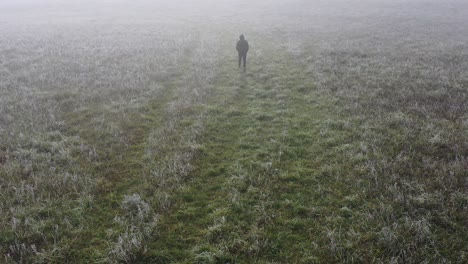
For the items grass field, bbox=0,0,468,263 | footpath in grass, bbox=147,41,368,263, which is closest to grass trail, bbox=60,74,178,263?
grass field, bbox=0,0,468,263

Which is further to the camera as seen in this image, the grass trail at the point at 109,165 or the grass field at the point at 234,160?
the grass trail at the point at 109,165

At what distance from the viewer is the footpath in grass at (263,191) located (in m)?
6.65

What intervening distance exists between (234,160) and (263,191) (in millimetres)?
1882

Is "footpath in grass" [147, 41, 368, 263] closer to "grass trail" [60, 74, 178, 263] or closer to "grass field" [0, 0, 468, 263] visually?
"grass field" [0, 0, 468, 263]

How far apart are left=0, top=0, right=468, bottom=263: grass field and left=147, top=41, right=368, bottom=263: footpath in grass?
1.5 inches

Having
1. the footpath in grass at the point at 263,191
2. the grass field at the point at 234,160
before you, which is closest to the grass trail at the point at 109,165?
the grass field at the point at 234,160

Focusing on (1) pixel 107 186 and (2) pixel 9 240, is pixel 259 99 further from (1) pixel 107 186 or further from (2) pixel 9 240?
(2) pixel 9 240

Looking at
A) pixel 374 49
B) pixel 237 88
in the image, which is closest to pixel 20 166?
pixel 237 88

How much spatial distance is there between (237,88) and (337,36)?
19.6 metres

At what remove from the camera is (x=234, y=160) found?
10.0 meters

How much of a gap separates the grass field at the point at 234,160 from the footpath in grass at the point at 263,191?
0.04 metres

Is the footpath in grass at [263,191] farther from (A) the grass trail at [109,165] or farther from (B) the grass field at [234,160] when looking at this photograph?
(A) the grass trail at [109,165]

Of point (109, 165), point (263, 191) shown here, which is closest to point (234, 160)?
point (263, 191)

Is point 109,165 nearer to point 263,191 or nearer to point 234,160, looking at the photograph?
point 234,160
